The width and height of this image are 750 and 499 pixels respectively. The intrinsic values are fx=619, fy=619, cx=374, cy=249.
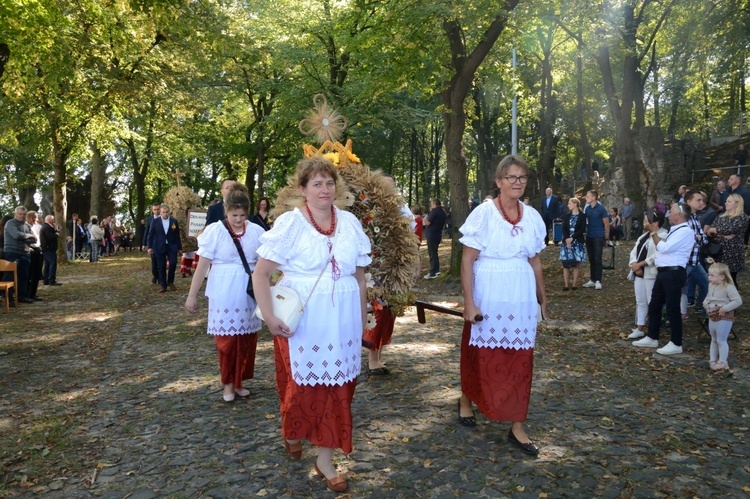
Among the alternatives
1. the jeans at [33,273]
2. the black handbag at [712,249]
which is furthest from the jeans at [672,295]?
the jeans at [33,273]

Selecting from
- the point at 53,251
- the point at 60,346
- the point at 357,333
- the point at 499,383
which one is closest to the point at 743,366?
the point at 499,383

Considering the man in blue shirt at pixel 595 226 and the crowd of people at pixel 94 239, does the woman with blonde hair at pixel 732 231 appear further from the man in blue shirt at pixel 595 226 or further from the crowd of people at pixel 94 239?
the crowd of people at pixel 94 239

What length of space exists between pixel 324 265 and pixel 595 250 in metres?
10.6

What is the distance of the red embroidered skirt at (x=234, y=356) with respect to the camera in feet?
19.9

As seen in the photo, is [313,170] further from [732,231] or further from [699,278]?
[732,231]

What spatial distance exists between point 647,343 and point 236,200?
5.83 metres

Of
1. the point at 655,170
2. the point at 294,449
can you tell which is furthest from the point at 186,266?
the point at 655,170

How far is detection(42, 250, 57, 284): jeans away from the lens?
17219 mm

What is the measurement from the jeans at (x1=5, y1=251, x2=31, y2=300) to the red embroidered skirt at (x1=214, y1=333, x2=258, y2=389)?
964 centimetres

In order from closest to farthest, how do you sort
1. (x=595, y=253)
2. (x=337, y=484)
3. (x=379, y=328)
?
(x=337, y=484), (x=379, y=328), (x=595, y=253)

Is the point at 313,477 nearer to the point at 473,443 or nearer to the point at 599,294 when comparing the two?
the point at 473,443

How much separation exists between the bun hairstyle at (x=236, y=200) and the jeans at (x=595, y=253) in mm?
9225

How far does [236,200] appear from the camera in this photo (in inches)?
239

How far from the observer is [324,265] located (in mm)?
4008
